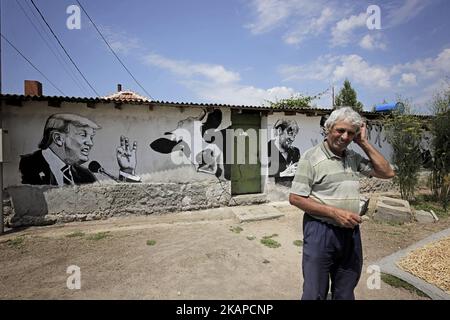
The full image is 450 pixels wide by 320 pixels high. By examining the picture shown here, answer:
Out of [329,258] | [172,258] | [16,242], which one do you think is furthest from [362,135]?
[16,242]

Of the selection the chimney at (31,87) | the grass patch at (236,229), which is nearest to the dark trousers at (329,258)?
the grass patch at (236,229)

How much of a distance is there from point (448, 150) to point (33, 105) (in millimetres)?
12411

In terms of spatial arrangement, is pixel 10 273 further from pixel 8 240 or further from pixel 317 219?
pixel 317 219

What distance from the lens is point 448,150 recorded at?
302 inches

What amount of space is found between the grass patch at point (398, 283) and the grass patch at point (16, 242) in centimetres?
696

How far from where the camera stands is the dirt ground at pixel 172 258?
3.33 meters

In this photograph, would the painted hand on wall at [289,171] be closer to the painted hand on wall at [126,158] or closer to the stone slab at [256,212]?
the stone slab at [256,212]

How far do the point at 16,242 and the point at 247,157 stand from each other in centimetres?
639

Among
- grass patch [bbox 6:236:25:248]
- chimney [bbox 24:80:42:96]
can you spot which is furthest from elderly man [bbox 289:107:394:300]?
chimney [bbox 24:80:42:96]

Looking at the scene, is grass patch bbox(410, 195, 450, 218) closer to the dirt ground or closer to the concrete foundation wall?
the dirt ground

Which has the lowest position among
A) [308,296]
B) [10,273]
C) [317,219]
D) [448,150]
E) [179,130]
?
[10,273]

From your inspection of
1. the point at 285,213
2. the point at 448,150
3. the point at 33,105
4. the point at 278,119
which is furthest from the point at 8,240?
the point at 448,150

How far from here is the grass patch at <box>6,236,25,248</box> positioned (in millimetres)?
5085

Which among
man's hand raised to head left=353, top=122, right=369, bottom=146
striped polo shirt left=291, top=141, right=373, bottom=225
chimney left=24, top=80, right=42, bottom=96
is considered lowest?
striped polo shirt left=291, top=141, right=373, bottom=225
